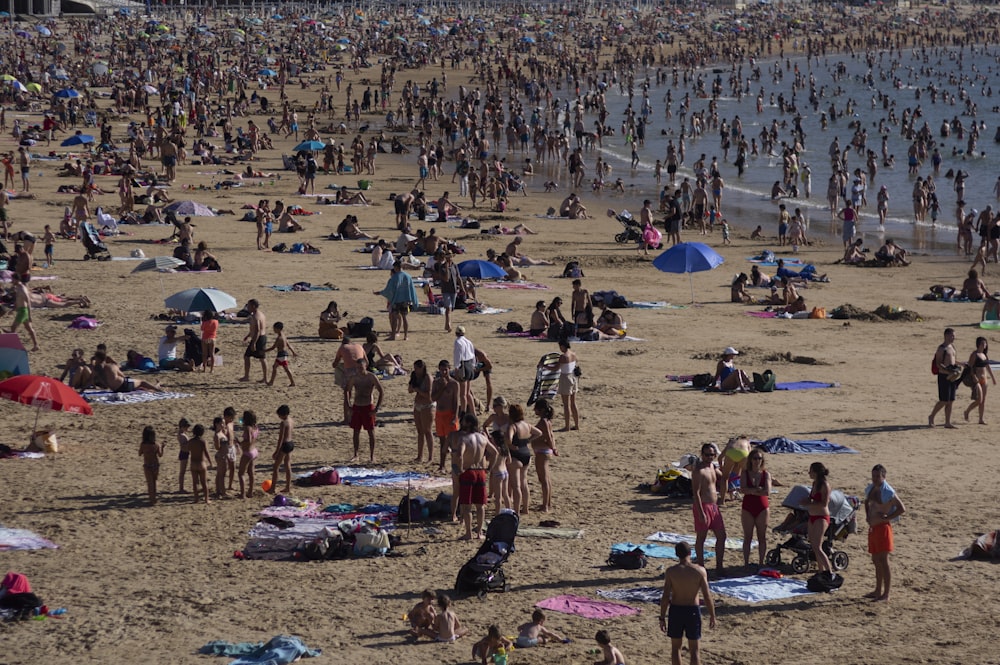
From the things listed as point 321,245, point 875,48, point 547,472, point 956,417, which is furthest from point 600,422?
point 875,48

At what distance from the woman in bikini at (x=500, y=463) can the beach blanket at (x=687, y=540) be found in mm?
1406

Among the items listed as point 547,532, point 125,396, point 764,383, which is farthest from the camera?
point 764,383

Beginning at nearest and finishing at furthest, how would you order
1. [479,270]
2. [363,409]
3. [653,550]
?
[653,550] → [363,409] → [479,270]

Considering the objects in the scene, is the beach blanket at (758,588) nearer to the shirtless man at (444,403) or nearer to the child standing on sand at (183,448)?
the shirtless man at (444,403)

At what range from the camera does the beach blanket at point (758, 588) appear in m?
10.7

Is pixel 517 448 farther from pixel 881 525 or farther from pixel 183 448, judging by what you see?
pixel 881 525

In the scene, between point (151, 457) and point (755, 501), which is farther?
point (151, 457)

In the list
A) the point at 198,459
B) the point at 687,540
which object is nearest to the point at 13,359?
the point at 198,459

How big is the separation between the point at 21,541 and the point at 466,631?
14.3 ft

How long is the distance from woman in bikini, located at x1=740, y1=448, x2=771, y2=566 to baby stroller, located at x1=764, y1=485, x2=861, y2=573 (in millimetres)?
211

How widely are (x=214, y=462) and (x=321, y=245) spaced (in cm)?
1443

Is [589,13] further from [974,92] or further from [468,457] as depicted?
[468,457]

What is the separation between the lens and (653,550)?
11797 millimetres

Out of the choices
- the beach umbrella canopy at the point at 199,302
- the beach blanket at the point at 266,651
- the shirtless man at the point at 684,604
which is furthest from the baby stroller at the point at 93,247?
the shirtless man at the point at 684,604
